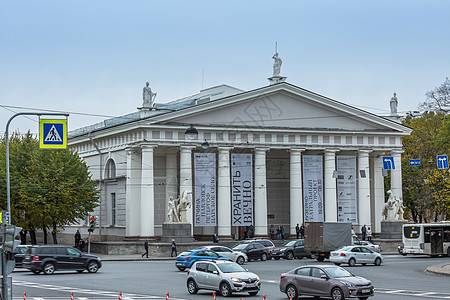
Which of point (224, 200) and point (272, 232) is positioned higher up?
point (224, 200)

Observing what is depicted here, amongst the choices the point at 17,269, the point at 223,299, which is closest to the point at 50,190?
the point at 17,269

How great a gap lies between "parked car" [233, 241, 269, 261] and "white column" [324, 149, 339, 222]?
16.5 metres

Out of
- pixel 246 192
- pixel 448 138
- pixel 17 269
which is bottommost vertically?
pixel 17 269

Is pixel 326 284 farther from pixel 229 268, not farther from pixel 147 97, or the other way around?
pixel 147 97

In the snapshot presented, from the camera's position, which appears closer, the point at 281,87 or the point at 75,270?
the point at 75,270

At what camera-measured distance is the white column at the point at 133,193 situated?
68.8 meters

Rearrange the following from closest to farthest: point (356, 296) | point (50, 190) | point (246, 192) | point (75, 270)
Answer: point (356, 296)
point (75, 270)
point (50, 190)
point (246, 192)

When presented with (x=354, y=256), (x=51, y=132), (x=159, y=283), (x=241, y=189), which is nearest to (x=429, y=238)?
(x=354, y=256)

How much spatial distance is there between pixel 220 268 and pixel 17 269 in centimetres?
2188

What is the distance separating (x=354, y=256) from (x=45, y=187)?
1115 inches

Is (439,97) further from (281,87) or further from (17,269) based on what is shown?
(17,269)

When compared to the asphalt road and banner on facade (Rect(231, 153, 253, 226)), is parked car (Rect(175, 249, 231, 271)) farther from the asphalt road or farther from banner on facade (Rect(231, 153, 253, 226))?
banner on facade (Rect(231, 153, 253, 226))

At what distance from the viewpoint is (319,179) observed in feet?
239

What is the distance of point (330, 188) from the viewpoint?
7300 centimetres
